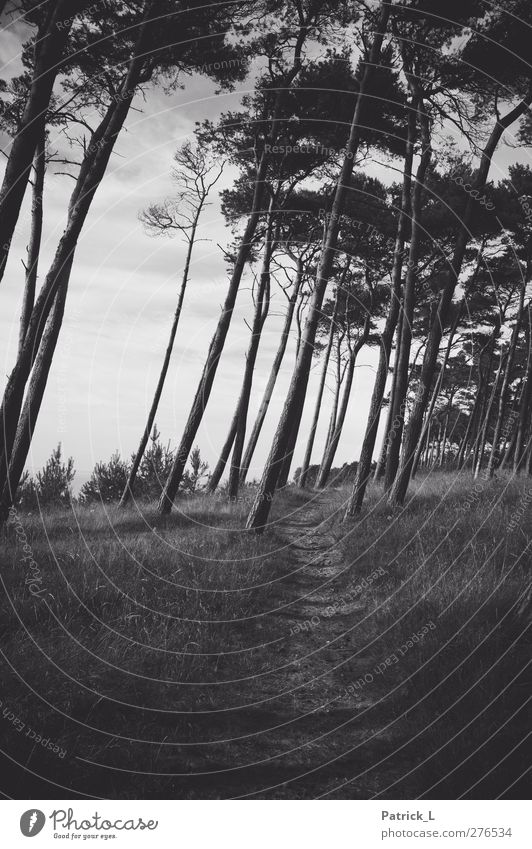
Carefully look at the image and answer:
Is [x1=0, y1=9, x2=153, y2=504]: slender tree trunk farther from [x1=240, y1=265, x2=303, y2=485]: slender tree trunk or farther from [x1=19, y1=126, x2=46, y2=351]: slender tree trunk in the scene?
[x1=240, y1=265, x2=303, y2=485]: slender tree trunk

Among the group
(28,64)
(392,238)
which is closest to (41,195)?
(28,64)

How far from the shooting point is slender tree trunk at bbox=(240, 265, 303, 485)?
18.9m

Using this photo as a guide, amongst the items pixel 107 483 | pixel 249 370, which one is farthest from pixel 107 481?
pixel 249 370

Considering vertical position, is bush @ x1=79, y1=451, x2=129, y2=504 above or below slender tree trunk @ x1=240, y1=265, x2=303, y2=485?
below

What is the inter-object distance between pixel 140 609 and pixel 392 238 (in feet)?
47.2

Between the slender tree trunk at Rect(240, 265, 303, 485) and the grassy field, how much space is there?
40.6ft

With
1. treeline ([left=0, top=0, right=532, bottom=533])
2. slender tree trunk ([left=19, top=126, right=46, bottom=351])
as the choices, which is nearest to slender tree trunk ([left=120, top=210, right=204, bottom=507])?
treeline ([left=0, top=0, right=532, bottom=533])

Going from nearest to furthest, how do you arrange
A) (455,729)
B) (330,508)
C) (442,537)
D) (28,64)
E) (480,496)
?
(455,729) → (442,537) → (28,64) → (480,496) → (330,508)

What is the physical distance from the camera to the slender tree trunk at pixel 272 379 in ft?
62.0

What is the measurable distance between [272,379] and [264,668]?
15.8 meters

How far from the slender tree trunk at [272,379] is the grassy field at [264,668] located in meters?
12.4

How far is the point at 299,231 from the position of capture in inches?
634

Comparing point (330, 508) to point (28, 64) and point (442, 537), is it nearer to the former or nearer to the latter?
point (442, 537)

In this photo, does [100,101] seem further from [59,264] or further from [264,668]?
[264,668]
